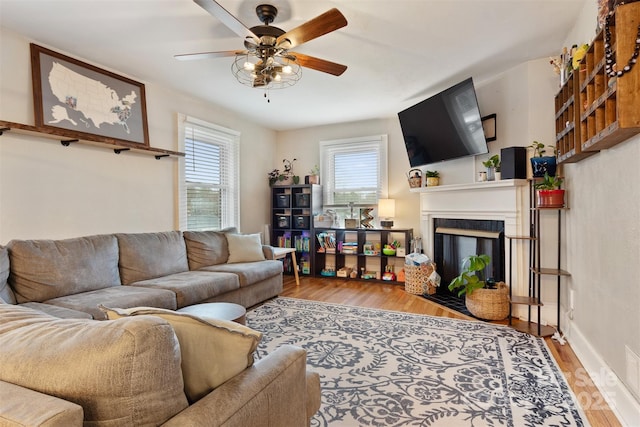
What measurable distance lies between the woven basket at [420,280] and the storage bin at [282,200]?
2287mm

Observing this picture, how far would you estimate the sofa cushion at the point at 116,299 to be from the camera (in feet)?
7.64

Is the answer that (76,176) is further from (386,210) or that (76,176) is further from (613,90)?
(613,90)

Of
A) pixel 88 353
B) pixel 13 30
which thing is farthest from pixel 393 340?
pixel 13 30

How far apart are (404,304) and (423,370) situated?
1595 mm

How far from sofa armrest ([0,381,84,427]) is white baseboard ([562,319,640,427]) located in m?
2.28

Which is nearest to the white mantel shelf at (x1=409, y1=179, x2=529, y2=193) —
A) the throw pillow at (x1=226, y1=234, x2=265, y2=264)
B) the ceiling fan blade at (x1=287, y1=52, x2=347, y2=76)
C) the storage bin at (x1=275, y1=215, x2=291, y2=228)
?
the ceiling fan blade at (x1=287, y1=52, x2=347, y2=76)

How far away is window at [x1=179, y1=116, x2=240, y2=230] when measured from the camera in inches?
165

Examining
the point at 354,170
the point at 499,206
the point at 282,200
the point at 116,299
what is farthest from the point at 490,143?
the point at 116,299

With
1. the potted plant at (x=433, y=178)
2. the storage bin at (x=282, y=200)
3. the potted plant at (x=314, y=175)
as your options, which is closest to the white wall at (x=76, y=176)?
the storage bin at (x=282, y=200)

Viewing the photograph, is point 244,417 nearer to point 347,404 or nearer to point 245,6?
point 347,404

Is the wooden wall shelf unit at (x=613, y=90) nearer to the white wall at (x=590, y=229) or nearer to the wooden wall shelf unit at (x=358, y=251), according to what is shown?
the white wall at (x=590, y=229)

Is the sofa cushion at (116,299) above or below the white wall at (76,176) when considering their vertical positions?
below

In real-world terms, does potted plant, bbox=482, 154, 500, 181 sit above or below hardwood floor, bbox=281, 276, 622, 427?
above

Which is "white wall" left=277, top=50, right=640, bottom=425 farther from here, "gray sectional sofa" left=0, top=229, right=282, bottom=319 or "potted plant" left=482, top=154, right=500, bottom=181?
"gray sectional sofa" left=0, top=229, right=282, bottom=319
